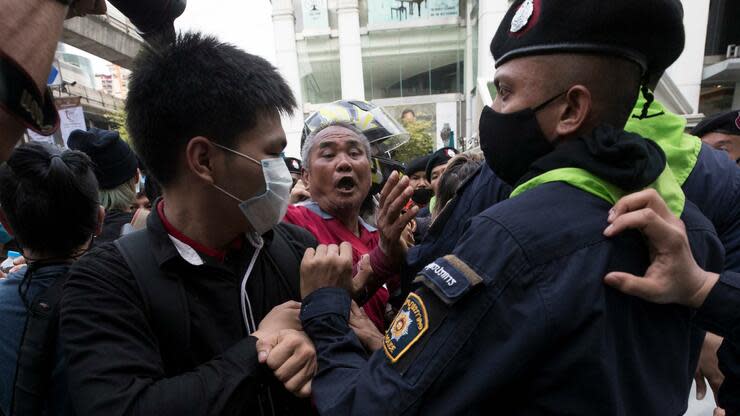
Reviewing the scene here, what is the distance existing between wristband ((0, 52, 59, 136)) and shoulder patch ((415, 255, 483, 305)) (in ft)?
2.73

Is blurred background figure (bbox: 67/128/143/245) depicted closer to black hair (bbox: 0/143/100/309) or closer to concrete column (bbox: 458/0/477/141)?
black hair (bbox: 0/143/100/309)

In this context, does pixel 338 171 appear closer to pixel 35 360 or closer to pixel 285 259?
pixel 285 259

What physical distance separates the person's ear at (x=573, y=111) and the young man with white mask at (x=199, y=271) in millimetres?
910

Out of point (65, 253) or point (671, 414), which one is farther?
point (65, 253)

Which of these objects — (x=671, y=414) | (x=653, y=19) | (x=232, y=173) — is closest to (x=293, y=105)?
(x=232, y=173)

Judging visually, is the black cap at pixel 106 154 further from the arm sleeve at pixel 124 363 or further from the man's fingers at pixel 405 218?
the man's fingers at pixel 405 218

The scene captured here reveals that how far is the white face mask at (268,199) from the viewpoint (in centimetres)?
139

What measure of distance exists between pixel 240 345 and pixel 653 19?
1.41 meters

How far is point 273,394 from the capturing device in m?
1.28

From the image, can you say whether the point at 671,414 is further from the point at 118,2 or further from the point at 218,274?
the point at 118,2

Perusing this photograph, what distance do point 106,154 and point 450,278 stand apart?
311cm

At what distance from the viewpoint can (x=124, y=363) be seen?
1.03 metres

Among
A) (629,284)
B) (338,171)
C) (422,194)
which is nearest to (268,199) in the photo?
(338,171)

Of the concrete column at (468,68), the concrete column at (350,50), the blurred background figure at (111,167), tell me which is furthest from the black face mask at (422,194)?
the concrete column at (468,68)
